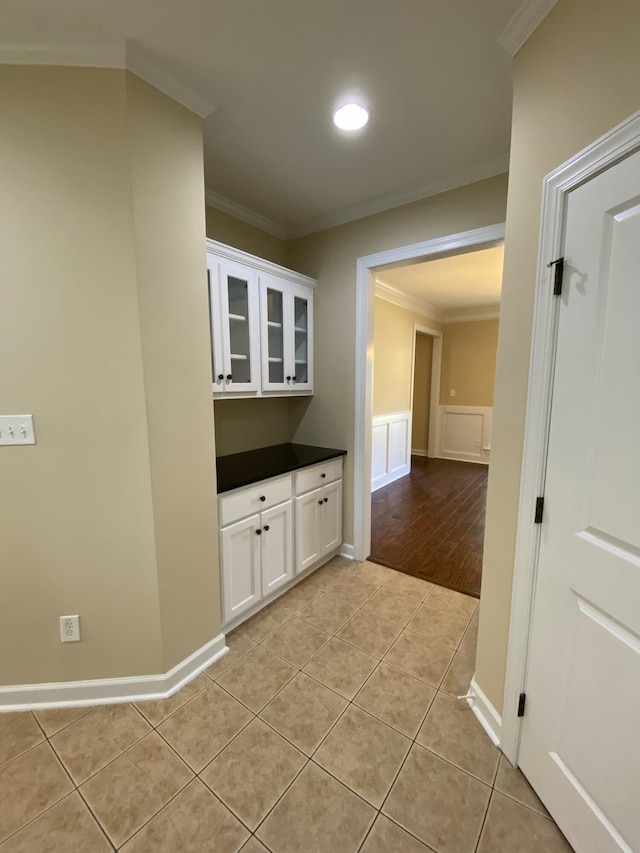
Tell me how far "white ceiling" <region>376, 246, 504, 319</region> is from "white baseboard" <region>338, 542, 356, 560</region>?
7.97 feet

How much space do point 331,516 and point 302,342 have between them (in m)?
1.37

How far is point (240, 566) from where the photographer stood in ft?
6.63

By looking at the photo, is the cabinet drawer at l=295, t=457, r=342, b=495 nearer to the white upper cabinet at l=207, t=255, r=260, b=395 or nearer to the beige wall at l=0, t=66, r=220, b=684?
the white upper cabinet at l=207, t=255, r=260, b=395

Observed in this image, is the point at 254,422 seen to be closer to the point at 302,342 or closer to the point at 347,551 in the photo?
the point at 302,342

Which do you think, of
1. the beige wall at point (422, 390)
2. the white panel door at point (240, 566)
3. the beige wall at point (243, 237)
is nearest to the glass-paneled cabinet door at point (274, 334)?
the beige wall at point (243, 237)

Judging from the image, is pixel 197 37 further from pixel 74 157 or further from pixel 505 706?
pixel 505 706

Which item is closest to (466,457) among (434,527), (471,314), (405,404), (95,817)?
(405,404)

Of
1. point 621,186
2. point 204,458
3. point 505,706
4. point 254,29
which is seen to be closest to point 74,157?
point 254,29

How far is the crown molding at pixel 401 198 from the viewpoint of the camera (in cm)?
196

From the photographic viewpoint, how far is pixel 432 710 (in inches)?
61.2

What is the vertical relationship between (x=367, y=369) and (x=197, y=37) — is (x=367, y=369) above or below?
below

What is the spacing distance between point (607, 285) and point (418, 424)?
5.96 meters

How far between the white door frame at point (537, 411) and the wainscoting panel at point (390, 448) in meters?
3.18

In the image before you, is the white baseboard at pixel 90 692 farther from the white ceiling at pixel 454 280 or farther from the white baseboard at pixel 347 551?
the white ceiling at pixel 454 280
